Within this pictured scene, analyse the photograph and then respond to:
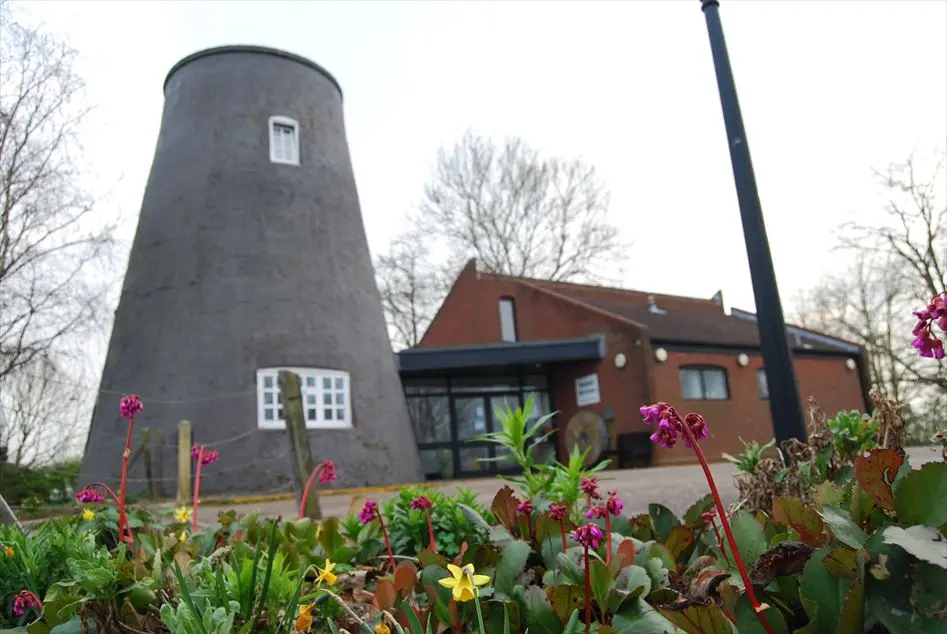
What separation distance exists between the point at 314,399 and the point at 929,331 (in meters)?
14.3

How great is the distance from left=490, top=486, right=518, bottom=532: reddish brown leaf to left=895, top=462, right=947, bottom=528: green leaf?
4.70 ft

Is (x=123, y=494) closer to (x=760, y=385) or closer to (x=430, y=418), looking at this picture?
(x=430, y=418)

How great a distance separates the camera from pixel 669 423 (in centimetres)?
121

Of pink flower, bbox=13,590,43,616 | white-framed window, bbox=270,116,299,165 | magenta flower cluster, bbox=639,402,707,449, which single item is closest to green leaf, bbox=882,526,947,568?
magenta flower cluster, bbox=639,402,707,449

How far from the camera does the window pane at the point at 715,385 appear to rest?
19.9m

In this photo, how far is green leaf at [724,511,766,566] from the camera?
5.11 ft

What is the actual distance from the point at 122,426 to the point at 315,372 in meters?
3.90

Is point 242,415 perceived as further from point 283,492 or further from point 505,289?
point 505,289

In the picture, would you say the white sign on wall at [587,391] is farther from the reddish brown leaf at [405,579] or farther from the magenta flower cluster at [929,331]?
the magenta flower cluster at [929,331]

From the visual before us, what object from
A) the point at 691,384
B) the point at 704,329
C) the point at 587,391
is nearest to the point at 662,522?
the point at 587,391

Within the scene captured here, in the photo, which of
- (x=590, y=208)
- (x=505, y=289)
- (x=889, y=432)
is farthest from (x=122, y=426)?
(x=590, y=208)

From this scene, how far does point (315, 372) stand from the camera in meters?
15.0

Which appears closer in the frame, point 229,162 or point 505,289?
point 229,162

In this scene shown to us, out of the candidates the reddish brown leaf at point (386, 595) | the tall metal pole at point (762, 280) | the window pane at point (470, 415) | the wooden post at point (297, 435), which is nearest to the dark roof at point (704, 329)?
the window pane at point (470, 415)
